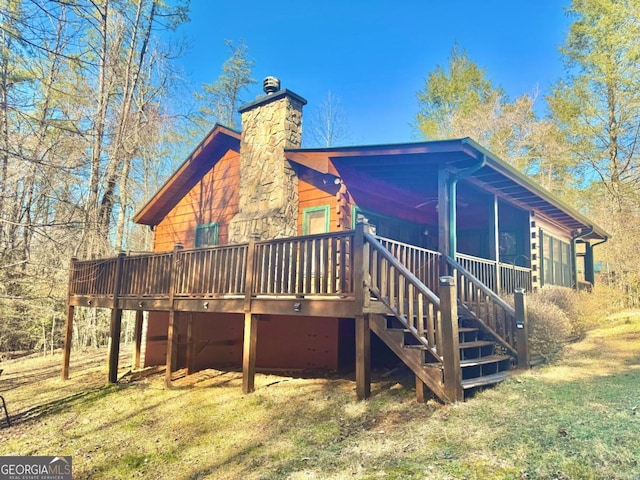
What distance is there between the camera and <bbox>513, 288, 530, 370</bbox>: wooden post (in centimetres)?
598

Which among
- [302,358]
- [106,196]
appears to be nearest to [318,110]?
[106,196]

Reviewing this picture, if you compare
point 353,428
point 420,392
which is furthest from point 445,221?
point 353,428

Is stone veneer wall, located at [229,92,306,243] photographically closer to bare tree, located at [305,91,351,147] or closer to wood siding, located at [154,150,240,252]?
wood siding, located at [154,150,240,252]

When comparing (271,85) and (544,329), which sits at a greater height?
(271,85)

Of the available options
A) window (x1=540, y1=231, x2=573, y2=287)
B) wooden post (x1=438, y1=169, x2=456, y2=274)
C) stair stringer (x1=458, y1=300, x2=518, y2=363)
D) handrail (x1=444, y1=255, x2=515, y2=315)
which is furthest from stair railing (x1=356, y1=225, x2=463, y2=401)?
window (x1=540, y1=231, x2=573, y2=287)

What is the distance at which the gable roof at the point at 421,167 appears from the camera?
6758mm

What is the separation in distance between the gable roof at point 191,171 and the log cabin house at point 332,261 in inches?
→ 2.1

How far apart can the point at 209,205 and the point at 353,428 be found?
8578 millimetres

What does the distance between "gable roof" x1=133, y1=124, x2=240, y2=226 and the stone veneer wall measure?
97cm

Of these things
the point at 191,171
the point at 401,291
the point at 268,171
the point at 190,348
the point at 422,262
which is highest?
the point at 191,171

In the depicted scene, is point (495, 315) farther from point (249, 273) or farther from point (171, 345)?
point (171, 345)

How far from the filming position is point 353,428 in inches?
192

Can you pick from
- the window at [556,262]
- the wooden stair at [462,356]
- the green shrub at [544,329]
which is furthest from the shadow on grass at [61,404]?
the window at [556,262]

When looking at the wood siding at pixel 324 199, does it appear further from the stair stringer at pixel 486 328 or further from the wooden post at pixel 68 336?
the wooden post at pixel 68 336
